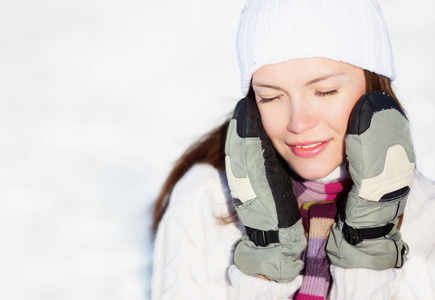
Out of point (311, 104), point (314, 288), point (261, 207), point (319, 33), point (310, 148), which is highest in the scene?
point (319, 33)

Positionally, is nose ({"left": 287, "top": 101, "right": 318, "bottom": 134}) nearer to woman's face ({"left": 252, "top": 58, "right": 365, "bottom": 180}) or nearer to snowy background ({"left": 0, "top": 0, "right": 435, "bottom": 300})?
woman's face ({"left": 252, "top": 58, "right": 365, "bottom": 180})

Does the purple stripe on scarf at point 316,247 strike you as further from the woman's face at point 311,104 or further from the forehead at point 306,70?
the forehead at point 306,70

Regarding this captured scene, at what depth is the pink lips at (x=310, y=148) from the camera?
1274mm

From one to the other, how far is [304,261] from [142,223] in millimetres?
913

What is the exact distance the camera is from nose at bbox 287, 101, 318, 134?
3.99 feet

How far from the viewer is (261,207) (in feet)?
4.28

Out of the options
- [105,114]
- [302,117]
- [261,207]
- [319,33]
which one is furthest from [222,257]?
[105,114]

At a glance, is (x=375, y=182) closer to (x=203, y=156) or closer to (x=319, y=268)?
(x=319, y=268)

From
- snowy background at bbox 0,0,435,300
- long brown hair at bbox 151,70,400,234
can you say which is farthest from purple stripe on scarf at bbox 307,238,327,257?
snowy background at bbox 0,0,435,300

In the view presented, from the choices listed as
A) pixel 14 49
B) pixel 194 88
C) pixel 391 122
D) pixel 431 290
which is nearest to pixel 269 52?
pixel 391 122

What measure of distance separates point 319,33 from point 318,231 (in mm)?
502

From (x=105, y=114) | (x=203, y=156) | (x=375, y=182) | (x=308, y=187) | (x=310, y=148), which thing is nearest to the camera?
(x=375, y=182)

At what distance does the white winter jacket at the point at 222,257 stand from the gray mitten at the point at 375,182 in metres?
0.04

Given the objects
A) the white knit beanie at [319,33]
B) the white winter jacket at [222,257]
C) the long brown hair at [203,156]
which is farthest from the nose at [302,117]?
the long brown hair at [203,156]
